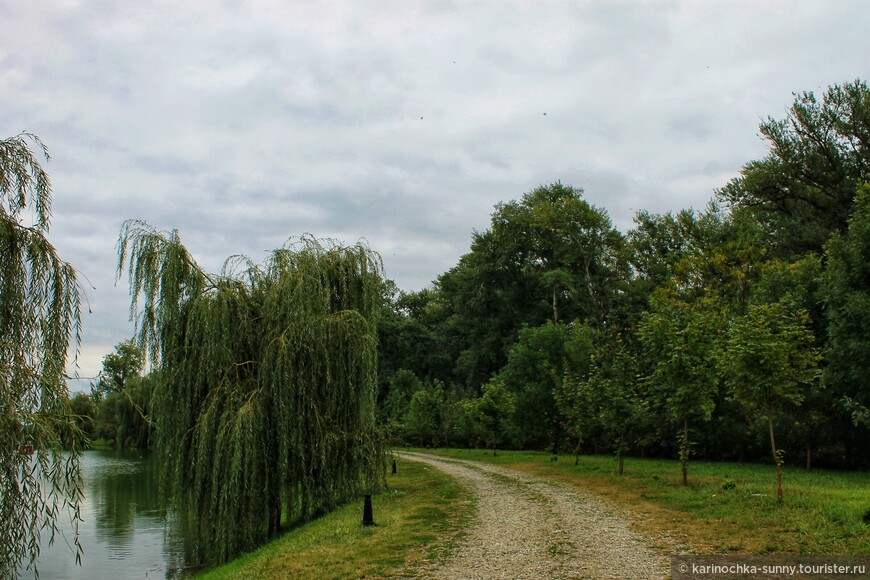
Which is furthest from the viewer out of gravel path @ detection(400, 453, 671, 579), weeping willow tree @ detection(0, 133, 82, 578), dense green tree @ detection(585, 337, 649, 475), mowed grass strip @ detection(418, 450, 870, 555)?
dense green tree @ detection(585, 337, 649, 475)

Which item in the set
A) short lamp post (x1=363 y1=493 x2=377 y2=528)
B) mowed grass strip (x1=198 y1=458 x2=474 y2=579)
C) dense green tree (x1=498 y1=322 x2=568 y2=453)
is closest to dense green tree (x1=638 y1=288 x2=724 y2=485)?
mowed grass strip (x1=198 y1=458 x2=474 y2=579)

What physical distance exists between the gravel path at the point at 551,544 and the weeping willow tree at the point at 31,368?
475 centimetres

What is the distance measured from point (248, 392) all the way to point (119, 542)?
8.32 meters

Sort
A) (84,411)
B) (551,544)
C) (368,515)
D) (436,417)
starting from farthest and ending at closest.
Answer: (436,417) < (368,515) < (551,544) < (84,411)

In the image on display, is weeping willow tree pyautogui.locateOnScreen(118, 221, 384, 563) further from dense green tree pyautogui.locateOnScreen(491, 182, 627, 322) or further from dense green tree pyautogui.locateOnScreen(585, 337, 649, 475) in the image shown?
dense green tree pyautogui.locateOnScreen(491, 182, 627, 322)

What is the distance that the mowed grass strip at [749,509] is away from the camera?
9.39m

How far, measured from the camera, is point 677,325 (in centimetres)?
1828

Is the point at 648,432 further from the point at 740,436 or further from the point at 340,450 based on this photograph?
the point at 340,450

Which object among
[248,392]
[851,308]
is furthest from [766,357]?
[248,392]

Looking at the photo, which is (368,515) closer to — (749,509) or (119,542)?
(749,509)

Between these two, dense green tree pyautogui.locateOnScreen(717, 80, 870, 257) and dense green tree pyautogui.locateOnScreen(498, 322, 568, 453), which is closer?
dense green tree pyautogui.locateOnScreen(717, 80, 870, 257)

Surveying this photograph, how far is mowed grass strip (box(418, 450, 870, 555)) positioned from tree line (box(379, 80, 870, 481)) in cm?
148

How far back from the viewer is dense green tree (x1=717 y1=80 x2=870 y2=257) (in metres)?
30.7

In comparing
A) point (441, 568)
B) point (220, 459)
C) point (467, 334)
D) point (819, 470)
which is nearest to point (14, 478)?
point (441, 568)
